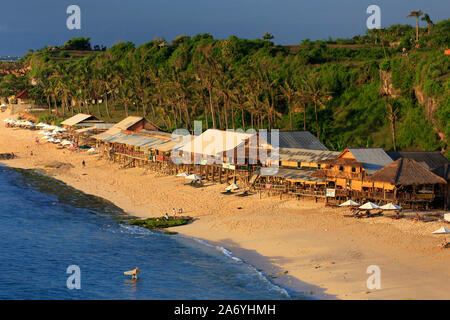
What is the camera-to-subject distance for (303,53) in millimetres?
110125

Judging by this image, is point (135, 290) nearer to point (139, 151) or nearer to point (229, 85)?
point (139, 151)

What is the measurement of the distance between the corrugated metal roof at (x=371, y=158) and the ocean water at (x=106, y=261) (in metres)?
17.0

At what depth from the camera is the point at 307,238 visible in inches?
1774

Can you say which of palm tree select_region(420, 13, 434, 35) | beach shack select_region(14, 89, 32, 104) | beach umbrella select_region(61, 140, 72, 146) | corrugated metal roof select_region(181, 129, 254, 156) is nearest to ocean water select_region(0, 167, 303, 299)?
corrugated metal roof select_region(181, 129, 254, 156)

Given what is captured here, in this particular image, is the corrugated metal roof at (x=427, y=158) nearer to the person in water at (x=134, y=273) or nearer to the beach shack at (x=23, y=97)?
the person in water at (x=134, y=273)

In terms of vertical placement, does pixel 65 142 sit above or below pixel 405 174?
above

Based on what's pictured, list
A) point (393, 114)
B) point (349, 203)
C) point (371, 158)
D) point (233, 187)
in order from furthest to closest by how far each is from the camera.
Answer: point (393, 114)
point (233, 187)
point (371, 158)
point (349, 203)

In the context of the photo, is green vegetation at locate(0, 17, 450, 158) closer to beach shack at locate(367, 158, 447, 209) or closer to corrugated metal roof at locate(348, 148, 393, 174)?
corrugated metal roof at locate(348, 148, 393, 174)

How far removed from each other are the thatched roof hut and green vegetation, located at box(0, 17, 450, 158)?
61.9 feet

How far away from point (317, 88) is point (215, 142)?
19.0 meters

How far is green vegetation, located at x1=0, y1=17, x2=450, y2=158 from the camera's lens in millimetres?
74688

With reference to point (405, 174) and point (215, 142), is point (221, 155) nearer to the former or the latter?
point (215, 142)

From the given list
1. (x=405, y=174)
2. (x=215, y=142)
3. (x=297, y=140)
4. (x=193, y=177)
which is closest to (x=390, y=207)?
(x=405, y=174)
